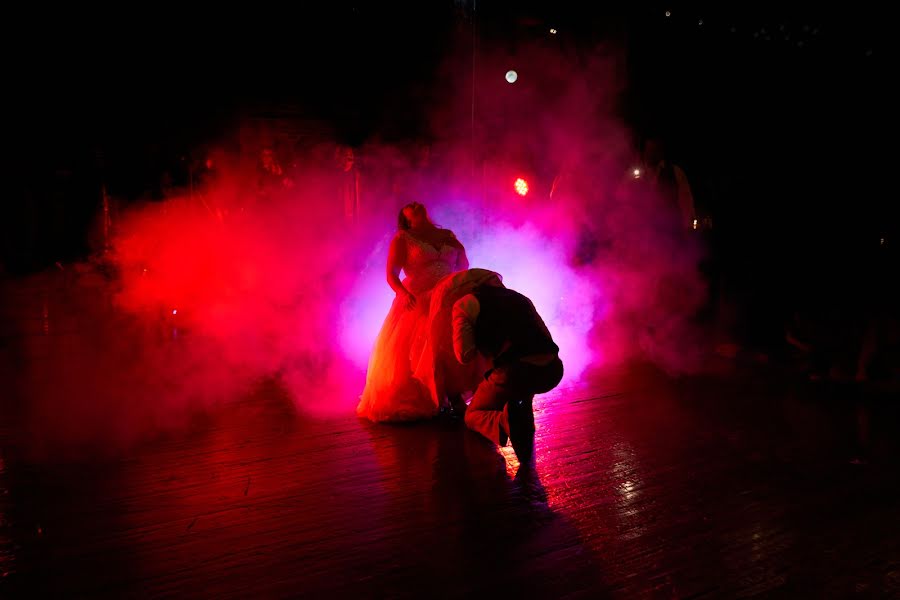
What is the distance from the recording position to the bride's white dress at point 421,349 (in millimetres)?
4309

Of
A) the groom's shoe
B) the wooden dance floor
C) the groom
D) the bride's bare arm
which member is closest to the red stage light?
the bride's bare arm

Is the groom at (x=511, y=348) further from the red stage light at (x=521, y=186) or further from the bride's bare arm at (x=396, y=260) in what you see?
the red stage light at (x=521, y=186)

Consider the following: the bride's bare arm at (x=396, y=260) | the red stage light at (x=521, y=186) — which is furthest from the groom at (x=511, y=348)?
the red stage light at (x=521, y=186)

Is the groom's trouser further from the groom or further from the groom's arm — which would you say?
the groom's arm

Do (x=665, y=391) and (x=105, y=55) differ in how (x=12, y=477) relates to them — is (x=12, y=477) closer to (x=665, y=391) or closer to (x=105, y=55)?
(x=665, y=391)

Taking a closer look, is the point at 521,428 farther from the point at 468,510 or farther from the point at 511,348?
the point at 468,510

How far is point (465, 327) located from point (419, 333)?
33.2 inches

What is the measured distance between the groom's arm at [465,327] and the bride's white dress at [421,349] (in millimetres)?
303

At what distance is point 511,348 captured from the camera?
12.6 ft

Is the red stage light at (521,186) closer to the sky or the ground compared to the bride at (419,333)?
closer to the sky

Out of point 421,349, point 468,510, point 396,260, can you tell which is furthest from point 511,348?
point 396,260

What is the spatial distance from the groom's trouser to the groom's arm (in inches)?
8.7

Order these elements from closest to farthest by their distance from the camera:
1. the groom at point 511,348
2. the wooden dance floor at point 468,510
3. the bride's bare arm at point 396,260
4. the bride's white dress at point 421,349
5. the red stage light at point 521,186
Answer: the wooden dance floor at point 468,510 < the groom at point 511,348 < the bride's white dress at point 421,349 < the bride's bare arm at point 396,260 < the red stage light at point 521,186

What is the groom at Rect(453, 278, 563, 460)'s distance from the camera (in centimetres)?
384
